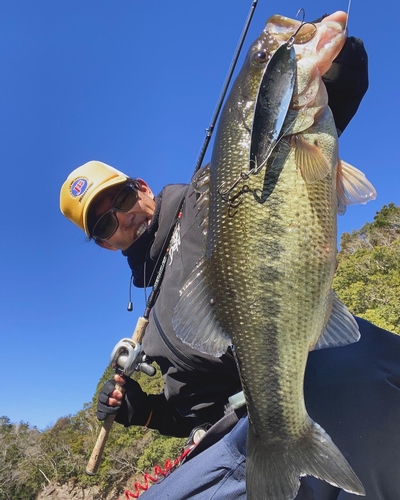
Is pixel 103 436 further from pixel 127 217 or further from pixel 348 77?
pixel 348 77

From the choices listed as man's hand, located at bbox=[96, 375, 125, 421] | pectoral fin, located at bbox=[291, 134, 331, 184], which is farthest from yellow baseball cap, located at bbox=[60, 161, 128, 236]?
pectoral fin, located at bbox=[291, 134, 331, 184]

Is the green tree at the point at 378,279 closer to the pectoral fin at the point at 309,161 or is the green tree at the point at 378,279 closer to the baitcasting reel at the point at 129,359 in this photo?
the baitcasting reel at the point at 129,359

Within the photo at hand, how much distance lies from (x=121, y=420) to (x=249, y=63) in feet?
10.6

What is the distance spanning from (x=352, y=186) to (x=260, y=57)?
85cm

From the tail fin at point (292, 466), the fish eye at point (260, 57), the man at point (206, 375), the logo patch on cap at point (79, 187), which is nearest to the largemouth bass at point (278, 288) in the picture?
the tail fin at point (292, 466)

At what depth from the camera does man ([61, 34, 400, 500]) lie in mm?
1642

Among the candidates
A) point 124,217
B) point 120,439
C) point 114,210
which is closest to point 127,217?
point 124,217

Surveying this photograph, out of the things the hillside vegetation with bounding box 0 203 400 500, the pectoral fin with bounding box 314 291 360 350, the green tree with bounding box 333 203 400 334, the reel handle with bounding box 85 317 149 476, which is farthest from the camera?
the hillside vegetation with bounding box 0 203 400 500

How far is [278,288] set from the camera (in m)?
1.43

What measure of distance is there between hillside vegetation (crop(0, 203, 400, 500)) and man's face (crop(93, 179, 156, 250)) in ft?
48.6

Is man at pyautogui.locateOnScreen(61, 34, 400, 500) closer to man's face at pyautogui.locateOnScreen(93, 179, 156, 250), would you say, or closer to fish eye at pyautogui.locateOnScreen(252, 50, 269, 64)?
man's face at pyautogui.locateOnScreen(93, 179, 156, 250)

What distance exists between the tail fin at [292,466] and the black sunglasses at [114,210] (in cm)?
270

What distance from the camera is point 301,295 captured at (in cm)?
143

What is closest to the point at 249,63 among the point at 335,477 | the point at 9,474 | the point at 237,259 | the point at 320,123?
the point at 320,123
